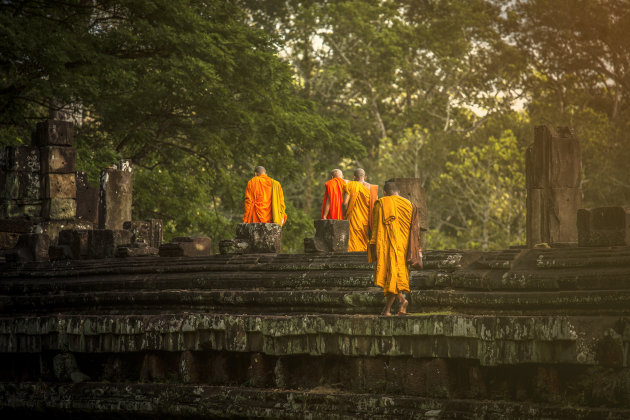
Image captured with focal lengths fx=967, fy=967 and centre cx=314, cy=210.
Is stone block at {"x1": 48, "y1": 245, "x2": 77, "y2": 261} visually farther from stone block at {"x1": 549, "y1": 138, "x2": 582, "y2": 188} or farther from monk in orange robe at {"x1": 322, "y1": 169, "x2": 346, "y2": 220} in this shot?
stone block at {"x1": 549, "y1": 138, "x2": 582, "y2": 188}

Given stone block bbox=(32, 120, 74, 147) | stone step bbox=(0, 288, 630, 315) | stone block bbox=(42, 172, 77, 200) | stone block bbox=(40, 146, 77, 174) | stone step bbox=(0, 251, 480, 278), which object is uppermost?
stone block bbox=(32, 120, 74, 147)

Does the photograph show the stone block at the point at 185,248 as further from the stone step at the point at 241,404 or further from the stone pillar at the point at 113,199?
the stone pillar at the point at 113,199

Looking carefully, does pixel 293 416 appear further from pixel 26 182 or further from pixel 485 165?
pixel 485 165

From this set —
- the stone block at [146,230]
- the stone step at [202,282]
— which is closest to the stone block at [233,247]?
the stone step at [202,282]

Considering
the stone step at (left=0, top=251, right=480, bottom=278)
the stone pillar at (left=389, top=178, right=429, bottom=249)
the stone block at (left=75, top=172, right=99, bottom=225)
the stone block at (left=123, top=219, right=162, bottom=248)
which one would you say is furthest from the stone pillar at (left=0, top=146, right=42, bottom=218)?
the stone pillar at (left=389, top=178, right=429, bottom=249)

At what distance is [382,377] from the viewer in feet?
28.6

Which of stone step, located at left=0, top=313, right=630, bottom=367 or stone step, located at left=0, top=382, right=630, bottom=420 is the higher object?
stone step, located at left=0, top=313, right=630, bottom=367

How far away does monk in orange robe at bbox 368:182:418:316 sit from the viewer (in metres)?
8.91

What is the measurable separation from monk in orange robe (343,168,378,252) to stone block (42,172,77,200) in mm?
4679

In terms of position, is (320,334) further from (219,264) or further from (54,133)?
(54,133)

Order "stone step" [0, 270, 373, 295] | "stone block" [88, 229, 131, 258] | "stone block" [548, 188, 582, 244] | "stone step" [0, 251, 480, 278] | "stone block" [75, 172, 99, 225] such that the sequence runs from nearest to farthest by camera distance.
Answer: "stone step" [0, 251, 480, 278], "stone step" [0, 270, 373, 295], "stone block" [548, 188, 582, 244], "stone block" [88, 229, 131, 258], "stone block" [75, 172, 99, 225]

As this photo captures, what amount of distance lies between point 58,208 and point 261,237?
470 centimetres

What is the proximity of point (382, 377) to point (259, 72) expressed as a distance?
1357cm

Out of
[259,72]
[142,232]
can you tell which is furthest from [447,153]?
[142,232]
